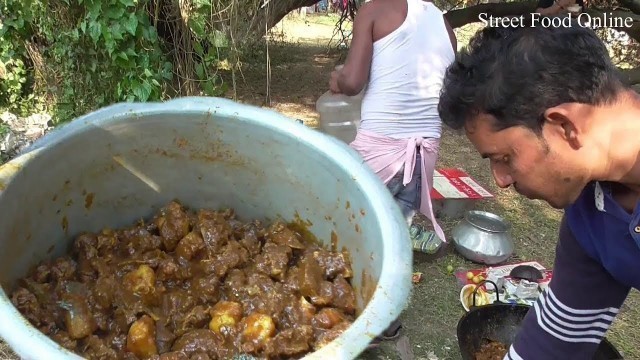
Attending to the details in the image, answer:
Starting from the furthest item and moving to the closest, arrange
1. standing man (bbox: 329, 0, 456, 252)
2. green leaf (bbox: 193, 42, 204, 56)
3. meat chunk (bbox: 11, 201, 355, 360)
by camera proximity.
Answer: green leaf (bbox: 193, 42, 204, 56), standing man (bbox: 329, 0, 456, 252), meat chunk (bbox: 11, 201, 355, 360)

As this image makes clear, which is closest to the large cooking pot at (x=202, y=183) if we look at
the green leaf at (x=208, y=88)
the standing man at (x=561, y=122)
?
the standing man at (x=561, y=122)

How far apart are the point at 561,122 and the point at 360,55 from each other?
1.57m

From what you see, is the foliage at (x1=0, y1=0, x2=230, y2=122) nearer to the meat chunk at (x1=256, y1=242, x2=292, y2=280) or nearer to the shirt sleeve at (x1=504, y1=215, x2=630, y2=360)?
the meat chunk at (x1=256, y1=242, x2=292, y2=280)

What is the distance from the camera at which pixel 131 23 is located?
10.3 feet

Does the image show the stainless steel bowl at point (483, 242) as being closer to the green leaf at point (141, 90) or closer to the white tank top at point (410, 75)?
the white tank top at point (410, 75)

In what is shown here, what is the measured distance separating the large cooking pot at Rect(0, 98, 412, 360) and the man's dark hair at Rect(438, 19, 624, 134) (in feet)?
1.33

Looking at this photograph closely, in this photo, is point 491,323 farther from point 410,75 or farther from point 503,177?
point 503,177

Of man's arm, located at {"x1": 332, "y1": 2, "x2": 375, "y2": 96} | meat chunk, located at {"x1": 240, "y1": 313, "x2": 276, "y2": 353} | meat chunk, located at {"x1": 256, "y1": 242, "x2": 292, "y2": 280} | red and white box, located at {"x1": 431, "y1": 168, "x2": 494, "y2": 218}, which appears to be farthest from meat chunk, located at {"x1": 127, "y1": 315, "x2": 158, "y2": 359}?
red and white box, located at {"x1": 431, "y1": 168, "x2": 494, "y2": 218}

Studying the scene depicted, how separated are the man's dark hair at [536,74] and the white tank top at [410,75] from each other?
1425 mm

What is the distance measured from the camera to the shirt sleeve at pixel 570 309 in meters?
1.56

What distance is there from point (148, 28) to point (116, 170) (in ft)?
5.38

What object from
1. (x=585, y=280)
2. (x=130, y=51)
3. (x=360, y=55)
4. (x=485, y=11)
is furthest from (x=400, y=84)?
(x=485, y=11)

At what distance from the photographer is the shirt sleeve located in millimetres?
1562

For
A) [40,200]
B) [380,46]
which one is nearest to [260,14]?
[380,46]
